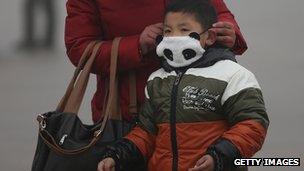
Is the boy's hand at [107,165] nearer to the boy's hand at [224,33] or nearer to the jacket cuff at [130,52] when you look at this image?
the jacket cuff at [130,52]

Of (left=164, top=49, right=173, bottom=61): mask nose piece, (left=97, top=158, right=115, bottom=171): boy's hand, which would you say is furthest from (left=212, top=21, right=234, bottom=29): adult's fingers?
(left=97, top=158, right=115, bottom=171): boy's hand

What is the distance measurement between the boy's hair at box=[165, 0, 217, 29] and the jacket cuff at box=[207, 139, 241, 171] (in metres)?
0.39

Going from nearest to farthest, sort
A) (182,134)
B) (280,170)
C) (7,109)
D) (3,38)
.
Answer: (182,134) < (280,170) < (7,109) < (3,38)

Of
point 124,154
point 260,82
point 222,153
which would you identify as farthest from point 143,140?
point 260,82

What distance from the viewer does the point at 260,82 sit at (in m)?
4.68

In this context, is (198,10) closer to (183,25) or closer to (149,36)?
(183,25)

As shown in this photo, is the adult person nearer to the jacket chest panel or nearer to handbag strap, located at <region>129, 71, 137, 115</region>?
handbag strap, located at <region>129, 71, 137, 115</region>

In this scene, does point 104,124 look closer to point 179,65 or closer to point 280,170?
point 179,65

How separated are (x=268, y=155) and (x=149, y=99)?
2.07 metres

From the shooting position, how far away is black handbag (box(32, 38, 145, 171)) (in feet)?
7.78

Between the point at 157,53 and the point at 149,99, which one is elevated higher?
the point at 157,53

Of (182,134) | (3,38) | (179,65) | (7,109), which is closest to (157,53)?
(179,65)

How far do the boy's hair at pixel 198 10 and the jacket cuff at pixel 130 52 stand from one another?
15 centimetres

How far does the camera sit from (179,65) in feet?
7.45
